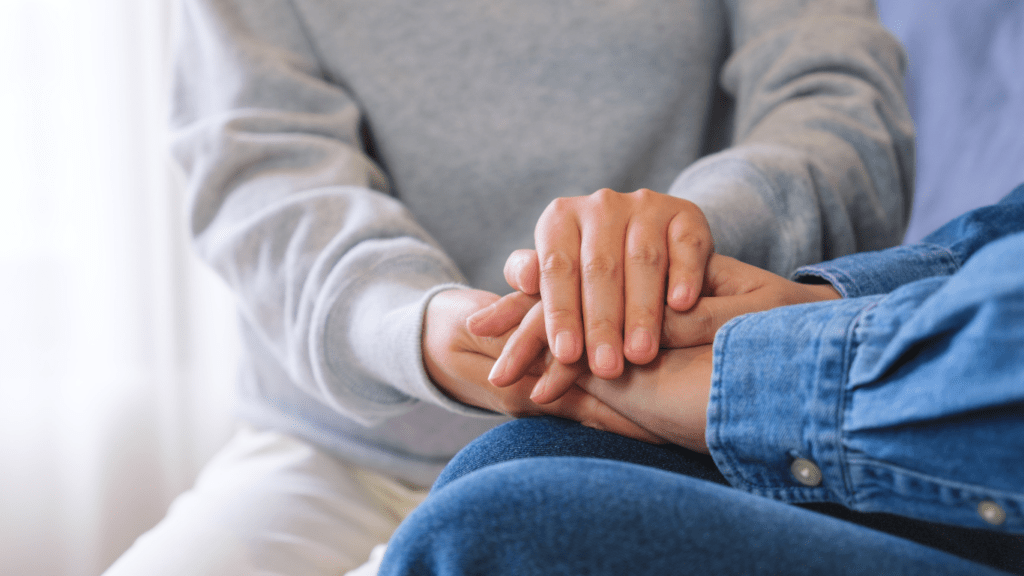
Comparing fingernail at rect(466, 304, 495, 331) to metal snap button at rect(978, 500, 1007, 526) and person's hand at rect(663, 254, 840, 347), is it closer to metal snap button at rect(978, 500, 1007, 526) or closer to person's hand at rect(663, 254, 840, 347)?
person's hand at rect(663, 254, 840, 347)

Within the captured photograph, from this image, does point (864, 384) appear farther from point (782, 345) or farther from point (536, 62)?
point (536, 62)

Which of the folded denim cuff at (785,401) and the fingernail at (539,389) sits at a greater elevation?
the folded denim cuff at (785,401)

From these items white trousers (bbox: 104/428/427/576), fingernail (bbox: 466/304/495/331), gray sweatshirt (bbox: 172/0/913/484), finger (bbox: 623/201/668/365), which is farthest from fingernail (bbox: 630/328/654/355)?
white trousers (bbox: 104/428/427/576)

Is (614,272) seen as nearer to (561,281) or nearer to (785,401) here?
(561,281)

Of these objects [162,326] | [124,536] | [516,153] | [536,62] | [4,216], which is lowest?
[124,536]

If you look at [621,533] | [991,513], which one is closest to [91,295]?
[621,533]

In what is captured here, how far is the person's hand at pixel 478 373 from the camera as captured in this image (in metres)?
0.45

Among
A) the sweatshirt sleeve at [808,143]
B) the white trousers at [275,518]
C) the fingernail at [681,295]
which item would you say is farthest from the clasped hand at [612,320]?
the white trousers at [275,518]

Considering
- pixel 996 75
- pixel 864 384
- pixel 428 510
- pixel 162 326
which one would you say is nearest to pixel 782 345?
pixel 864 384

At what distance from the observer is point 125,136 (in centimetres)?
123

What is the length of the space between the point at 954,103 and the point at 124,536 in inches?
65.2

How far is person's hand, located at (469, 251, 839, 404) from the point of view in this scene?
44cm

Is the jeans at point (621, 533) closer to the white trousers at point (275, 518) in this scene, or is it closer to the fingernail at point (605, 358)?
the fingernail at point (605, 358)

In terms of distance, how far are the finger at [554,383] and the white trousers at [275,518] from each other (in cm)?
31
